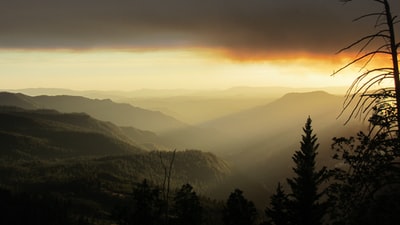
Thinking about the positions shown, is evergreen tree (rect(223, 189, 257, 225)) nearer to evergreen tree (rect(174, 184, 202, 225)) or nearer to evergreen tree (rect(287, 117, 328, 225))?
evergreen tree (rect(174, 184, 202, 225))

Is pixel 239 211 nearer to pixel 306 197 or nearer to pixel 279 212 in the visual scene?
pixel 279 212

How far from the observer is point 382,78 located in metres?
15.5

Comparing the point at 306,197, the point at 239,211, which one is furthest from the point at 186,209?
the point at 306,197

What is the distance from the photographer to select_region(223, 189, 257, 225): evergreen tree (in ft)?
173

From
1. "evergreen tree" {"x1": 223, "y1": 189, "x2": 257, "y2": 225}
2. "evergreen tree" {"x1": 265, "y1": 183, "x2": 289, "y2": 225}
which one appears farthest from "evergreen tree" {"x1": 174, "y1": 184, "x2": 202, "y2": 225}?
"evergreen tree" {"x1": 265, "y1": 183, "x2": 289, "y2": 225}

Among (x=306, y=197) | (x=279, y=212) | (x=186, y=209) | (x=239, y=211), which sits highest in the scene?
(x=306, y=197)

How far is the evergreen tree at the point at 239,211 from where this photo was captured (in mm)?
52625

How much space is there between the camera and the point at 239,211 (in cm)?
5334

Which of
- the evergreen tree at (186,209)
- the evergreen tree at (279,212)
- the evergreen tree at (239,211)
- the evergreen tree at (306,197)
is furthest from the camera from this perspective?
the evergreen tree at (186,209)

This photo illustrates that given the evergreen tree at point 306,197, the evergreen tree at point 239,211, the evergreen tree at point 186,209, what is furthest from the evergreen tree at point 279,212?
the evergreen tree at point 186,209

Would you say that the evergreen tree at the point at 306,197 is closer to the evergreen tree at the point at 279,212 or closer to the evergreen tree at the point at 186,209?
the evergreen tree at the point at 279,212

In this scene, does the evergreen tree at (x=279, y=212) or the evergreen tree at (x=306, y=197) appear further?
the evergreen tree at (x=279, y=212)

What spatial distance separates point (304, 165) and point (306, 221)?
537 cm

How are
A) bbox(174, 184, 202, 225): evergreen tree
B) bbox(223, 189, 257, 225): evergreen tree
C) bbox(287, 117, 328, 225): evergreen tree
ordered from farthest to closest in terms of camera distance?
1. bbox(174, 184, 202, 225): evergreen tree
2. bbox(223, 189, 257, 225): evergreen tree
3. bbox(287, 117, 328, 225): evergreen tree
